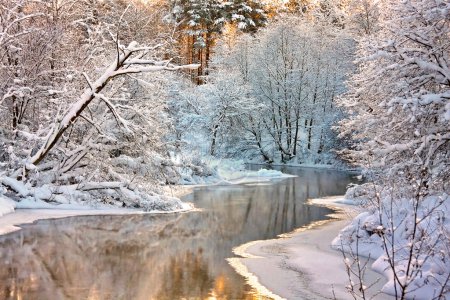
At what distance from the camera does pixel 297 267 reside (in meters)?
10.4

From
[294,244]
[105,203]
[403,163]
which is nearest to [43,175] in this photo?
[105,203]

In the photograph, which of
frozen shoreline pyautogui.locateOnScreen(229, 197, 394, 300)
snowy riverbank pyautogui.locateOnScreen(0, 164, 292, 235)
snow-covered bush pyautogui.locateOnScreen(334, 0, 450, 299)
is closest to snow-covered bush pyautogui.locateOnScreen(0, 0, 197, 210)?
snowy riverbank pyautogui.locateOnScreen(0, 164, 292, 235)

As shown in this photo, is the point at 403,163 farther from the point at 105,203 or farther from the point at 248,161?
the point at 248,161

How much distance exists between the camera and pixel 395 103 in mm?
11602

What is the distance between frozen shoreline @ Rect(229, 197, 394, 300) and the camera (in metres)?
8.67

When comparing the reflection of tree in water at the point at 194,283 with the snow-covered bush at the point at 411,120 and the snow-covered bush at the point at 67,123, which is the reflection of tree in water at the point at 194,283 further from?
the snow-covered bush at the point at 67,123

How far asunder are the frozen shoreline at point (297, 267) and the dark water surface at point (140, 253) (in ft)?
1.20

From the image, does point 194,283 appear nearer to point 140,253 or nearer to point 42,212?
point 140,253

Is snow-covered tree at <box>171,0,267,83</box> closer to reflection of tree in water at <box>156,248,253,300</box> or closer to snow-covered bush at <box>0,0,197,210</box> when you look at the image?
snow-covered bush at <box>0,0,197,210</box>

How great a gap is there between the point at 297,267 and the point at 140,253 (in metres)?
3.23

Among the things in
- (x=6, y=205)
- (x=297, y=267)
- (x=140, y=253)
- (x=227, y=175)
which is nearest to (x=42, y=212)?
(x=6, y=205)

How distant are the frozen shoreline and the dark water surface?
0.36m

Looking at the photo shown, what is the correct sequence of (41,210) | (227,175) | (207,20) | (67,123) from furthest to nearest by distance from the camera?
(207,20)
(227,175)
(67,123)
(41,210)

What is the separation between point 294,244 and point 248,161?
34382 millimetres
